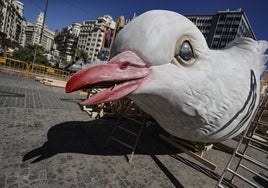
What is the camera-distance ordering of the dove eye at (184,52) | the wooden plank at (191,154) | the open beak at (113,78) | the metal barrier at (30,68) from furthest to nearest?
the metal barrier at (30,68) < the wooden plank at (191,154) < the dove eye at (184,52) < the open beak at (113,78)

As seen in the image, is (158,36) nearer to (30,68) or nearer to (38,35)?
(30,68)

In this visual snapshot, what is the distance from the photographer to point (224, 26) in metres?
71.9

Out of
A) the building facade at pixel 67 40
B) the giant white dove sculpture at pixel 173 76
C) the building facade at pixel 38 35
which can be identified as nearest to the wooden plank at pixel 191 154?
the giant white dove sculpture at pixel 173 76

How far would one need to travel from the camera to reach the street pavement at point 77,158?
3.15 m

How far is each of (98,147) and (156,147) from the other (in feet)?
6.16

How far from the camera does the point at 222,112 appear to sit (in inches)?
107

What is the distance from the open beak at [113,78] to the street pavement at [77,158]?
197 cm

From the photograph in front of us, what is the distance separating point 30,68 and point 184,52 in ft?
67.8

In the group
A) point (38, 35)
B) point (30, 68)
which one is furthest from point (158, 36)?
point (38, 35)

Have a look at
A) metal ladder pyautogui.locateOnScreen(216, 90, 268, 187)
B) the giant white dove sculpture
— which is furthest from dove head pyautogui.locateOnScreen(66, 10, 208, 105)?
metal ladder pyautogui.locateOnScreen(216, 90, 268, 187)

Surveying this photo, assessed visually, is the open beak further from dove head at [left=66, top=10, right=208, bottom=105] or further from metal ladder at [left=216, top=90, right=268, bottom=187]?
metal ladder at [left=216, top=90, right=268, bottom=187]

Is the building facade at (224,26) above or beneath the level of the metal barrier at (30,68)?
above

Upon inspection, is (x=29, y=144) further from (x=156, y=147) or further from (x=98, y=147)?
(x=156, y=147)

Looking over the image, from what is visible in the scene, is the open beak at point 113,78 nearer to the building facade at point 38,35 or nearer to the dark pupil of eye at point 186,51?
the dark pupil of eye at point 186,51
